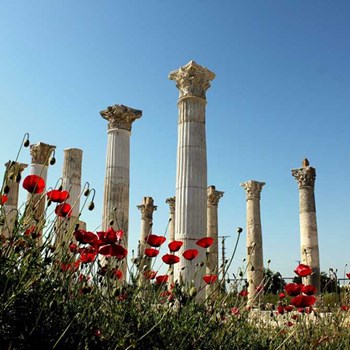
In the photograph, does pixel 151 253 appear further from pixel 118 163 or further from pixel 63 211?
pixel 118 163

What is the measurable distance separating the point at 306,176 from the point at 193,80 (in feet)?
40.5

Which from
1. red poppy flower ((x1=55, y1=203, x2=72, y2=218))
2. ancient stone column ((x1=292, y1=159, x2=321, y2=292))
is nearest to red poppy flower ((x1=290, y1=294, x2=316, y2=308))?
red poppy flower ((x1=55, y1=203, x2=72, y2=218))

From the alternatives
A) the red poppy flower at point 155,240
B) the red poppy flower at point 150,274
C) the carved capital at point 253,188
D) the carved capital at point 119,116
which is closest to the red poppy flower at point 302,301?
the red poppy flower at point 155,240

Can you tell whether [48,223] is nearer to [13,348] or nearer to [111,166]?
[13,348]

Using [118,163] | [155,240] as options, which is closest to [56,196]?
[155,240]

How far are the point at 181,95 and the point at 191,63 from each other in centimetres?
118

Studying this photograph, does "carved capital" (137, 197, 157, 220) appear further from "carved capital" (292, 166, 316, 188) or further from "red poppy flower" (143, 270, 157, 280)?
"red poppy flower" (143, 270, 157, 280)

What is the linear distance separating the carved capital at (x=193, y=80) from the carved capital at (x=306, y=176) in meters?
11.6

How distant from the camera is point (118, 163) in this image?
17844 mm

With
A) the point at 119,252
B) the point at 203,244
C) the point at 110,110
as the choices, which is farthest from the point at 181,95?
the point at 119,252

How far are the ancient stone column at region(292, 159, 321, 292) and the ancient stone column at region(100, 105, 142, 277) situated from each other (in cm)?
1065

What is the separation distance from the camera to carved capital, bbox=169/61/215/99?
15586 mm

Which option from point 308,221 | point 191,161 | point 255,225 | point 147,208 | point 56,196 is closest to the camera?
point 56,196

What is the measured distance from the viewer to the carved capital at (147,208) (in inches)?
1359
